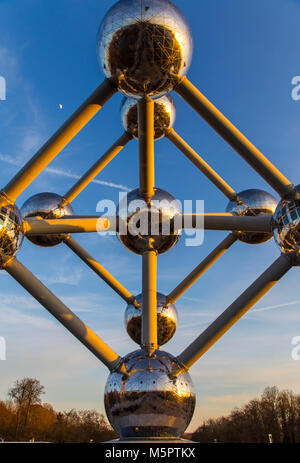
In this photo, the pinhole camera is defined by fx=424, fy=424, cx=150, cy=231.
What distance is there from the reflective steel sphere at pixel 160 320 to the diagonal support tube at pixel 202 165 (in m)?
2.58

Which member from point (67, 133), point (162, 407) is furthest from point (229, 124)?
point (162, 407)

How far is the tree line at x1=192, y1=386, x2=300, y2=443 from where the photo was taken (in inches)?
1642

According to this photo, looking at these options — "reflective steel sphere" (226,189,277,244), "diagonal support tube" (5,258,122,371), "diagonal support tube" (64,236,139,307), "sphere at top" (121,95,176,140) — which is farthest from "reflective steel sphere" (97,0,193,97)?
"reflective steel sphere" (226,189,277,244)

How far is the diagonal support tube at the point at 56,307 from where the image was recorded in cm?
566

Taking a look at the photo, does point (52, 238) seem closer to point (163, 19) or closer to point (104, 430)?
point (163, 19)

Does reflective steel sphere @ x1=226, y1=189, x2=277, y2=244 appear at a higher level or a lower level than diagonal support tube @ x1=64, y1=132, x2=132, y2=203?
lower

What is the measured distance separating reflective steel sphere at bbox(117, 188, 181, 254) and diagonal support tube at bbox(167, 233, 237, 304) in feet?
6.38

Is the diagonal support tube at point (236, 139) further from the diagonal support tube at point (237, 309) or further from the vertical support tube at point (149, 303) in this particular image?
the vertical support tube at point (149, 303)

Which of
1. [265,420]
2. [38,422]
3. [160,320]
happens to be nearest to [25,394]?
[38,422]

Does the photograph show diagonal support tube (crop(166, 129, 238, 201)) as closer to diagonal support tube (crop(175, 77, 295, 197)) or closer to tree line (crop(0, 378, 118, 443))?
diagonal support tube (crop(175, 77, 295, 197))

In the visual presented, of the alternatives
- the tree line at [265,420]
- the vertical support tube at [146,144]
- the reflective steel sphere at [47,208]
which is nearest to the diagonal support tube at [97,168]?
the reflective steel sphere at [47,208]

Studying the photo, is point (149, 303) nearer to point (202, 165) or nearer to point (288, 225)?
point (288, 225)

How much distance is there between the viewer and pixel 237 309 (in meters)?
5.97

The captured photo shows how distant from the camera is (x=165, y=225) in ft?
21.3
